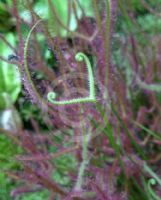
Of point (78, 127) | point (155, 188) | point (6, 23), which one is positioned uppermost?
point (6, 23)

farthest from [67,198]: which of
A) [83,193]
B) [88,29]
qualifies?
[88,29]

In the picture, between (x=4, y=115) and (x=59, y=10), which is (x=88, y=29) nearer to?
(x=4, y=115)

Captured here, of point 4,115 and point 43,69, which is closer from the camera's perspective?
point 43,69

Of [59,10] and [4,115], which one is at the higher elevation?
[59,10]

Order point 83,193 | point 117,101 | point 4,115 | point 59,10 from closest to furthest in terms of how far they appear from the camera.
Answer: point 83,193, point 117,101, point 4,115, point 59,10

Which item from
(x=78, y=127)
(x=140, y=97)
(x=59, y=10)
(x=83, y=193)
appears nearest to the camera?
(x=83, y=193)

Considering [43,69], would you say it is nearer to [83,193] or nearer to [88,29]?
[88,29]

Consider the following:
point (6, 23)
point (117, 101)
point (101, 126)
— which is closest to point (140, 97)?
point (117, 101)
